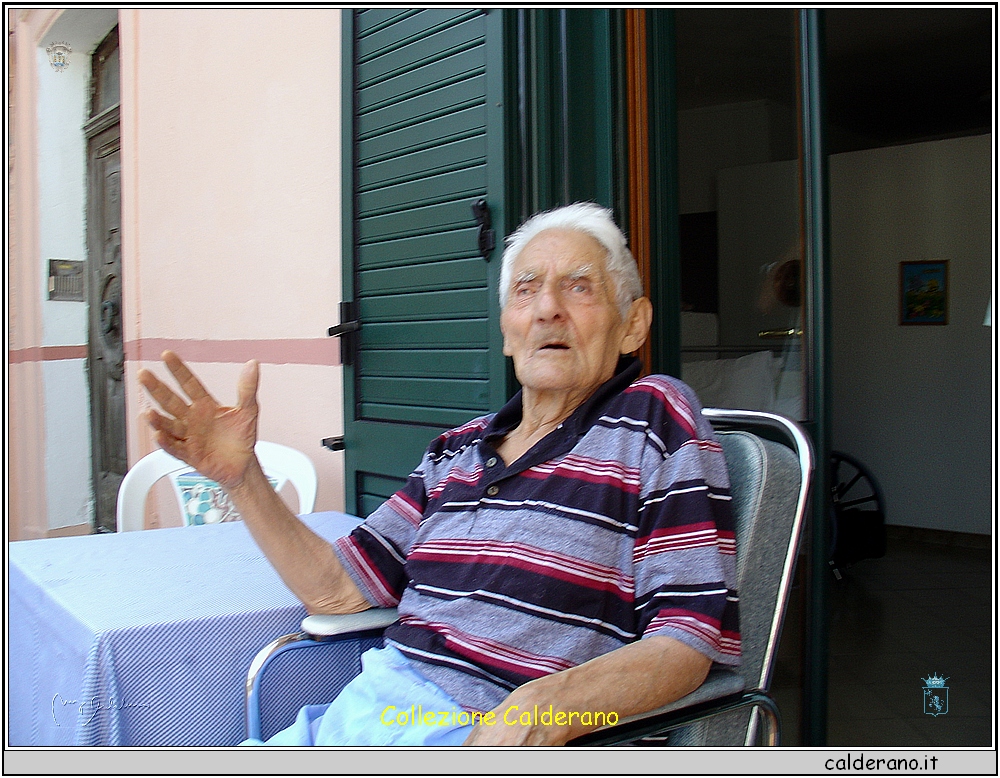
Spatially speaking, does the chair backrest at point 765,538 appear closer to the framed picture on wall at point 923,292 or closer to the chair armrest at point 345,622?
the chair armrest at point 345,622

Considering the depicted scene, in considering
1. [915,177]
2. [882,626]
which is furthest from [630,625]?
[915,177]

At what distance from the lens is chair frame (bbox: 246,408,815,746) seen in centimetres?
120

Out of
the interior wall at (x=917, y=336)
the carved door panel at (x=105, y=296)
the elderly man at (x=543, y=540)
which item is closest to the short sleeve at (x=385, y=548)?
the elderly man at (x=543, y=540)

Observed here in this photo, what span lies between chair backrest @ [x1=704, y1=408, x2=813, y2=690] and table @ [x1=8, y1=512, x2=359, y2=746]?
806mm

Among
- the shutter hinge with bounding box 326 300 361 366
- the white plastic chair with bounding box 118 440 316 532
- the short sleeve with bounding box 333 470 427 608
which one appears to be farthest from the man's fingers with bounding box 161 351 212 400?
the shutter hinge with bounding box 326 300 361 366

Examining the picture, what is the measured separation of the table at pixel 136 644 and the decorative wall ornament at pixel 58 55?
14.8 feet

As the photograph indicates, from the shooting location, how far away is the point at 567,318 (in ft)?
5.06

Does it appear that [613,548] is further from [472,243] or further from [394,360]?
[394,360]

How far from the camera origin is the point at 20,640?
176 cm

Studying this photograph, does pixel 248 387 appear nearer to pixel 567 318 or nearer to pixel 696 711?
pixel 567 318

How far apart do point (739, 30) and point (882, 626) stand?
251 centimetres

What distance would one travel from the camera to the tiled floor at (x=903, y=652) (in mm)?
2629

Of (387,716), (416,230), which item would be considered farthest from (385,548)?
(416,230)

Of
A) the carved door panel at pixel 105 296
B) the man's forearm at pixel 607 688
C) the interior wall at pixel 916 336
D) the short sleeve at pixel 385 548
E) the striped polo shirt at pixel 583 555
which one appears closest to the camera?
the man's forearm at pixel 607 688
